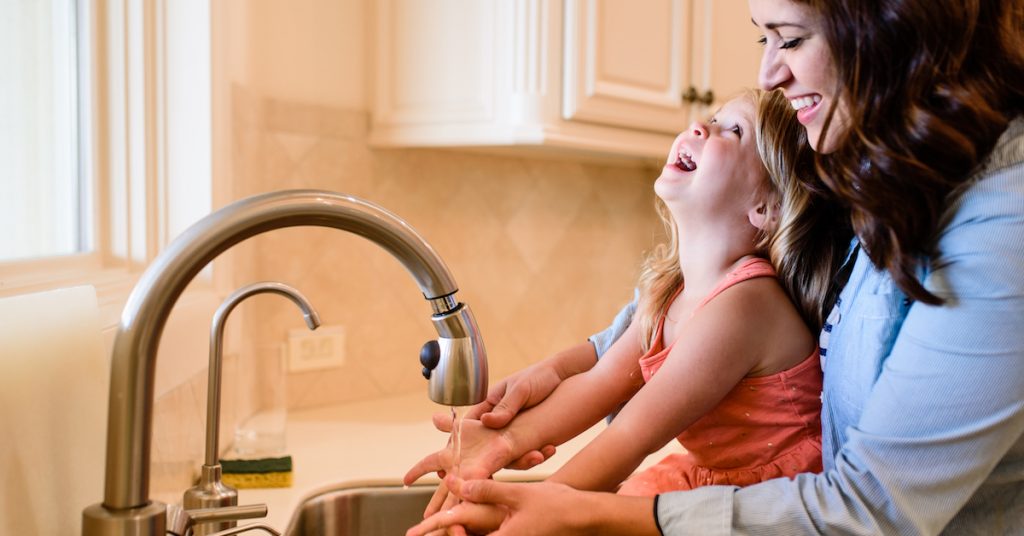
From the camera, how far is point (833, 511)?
77 cm

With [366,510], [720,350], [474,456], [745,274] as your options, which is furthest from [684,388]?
[366,510]

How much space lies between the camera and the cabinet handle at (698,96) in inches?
75.9

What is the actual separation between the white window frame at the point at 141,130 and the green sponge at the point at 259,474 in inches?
11.3

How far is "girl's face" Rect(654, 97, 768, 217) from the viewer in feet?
3.53

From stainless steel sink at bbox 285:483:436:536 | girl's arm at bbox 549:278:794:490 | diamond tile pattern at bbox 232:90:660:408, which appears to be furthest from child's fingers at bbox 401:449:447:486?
diamond tile pattern at bbox 232:90:660:408

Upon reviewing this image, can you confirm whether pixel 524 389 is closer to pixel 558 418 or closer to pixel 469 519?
pixel 558 418

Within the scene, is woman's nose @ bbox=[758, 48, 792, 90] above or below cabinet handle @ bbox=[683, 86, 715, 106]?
below

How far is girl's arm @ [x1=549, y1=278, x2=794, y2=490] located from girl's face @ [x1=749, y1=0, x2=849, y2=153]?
239 mm

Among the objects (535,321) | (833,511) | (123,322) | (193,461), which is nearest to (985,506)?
(833,511)

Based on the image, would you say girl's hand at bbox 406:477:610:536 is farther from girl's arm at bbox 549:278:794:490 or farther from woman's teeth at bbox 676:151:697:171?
woman's teeth at bbox 676:151:697:171

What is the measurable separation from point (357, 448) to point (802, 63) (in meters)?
1.08

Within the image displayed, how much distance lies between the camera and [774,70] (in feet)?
2.81

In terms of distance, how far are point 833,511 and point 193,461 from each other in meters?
0.92

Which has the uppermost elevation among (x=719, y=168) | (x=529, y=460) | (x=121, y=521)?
(x=719, y=168)
